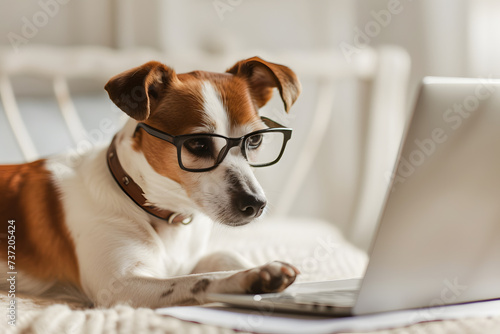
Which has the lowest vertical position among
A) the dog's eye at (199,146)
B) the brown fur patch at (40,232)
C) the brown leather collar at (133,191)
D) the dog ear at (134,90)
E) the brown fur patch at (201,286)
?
the brown fur patch at (40,232)

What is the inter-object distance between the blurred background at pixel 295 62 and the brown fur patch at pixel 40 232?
2.50 feet

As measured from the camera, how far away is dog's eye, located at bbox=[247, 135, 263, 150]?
1.01 meters

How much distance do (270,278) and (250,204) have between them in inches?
8.2

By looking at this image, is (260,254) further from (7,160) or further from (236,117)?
(7,160)

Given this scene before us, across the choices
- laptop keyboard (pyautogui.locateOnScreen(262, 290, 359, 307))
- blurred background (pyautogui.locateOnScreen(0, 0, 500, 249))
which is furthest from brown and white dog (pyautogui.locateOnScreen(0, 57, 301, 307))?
blurred background (pyautogui.locateOnScreen(0, 0, 500, 249))

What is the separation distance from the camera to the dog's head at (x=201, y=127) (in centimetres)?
95

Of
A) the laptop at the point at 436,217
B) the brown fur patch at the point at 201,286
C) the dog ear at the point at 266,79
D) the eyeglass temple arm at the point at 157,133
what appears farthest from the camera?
the dog ear at the point at 266,79

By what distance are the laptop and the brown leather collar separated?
327 mm

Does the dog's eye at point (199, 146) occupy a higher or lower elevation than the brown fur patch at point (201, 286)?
higher

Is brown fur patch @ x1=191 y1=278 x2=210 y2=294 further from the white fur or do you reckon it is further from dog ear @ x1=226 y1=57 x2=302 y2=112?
dog ear @ x1=226 y1=57 x2=302 y2=112

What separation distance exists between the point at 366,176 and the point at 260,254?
119 centimetres

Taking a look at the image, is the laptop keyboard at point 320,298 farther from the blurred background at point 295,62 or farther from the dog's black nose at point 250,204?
the blurred background at point 295,62

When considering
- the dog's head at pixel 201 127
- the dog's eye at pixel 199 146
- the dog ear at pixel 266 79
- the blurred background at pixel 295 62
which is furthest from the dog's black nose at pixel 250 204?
the blurred background at pixel 295 62

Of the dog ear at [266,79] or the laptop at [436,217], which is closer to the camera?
the laptop at [436,217]
